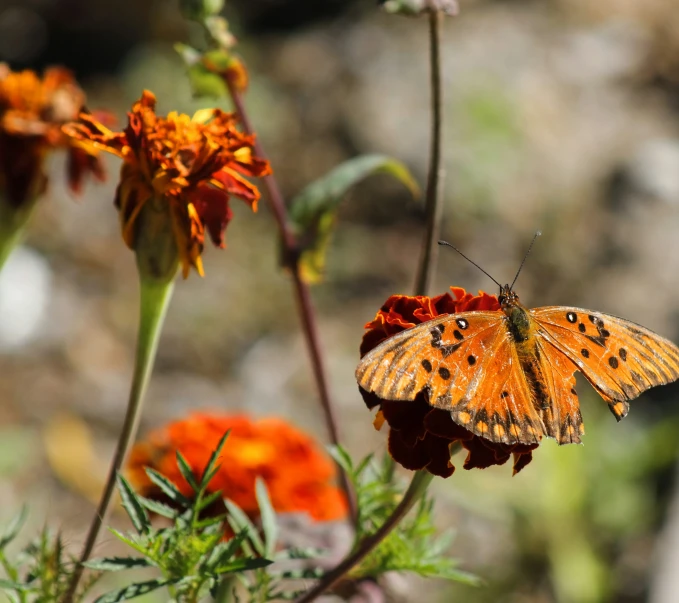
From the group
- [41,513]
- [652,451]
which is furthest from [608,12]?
[41,513]

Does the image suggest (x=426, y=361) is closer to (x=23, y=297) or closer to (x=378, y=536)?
(x=378, y=536)

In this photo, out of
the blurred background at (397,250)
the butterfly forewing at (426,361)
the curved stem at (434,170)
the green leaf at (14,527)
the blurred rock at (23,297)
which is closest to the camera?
the butterfly forewing at (426,361)

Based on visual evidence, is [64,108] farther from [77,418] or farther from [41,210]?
[41,210]

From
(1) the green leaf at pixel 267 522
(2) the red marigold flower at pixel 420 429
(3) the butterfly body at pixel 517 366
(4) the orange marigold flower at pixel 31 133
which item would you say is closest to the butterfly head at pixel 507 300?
(3) the butterfly body at pixel 517 366

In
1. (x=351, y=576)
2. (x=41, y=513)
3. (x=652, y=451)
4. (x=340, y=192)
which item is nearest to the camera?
(x=351, y=576)

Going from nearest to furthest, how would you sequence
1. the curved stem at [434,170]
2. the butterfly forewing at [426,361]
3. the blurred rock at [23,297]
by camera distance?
the butterfly forewing at [426,361] → the curved stem at [434,170] → the blurred rock at [23,297]

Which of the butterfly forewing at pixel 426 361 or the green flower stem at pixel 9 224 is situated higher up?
the green flower stem at pixel 9 224

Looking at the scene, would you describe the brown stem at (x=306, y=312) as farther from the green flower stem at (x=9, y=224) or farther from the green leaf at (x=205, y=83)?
the green flower stem at (x=9, y=224)
